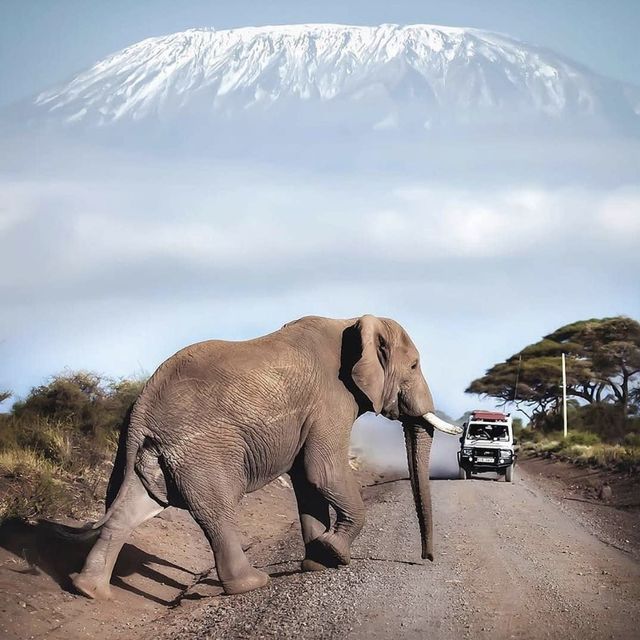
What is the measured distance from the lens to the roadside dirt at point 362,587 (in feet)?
33.8

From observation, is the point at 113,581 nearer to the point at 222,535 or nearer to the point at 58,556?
the point at 58,556

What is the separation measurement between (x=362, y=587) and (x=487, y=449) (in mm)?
20381

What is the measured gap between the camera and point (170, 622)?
1118cm

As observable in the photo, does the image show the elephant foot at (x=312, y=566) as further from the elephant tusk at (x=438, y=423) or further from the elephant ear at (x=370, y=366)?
the elephant tusk at (x=438, y=423)

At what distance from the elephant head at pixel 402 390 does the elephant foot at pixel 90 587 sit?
3549 millimetres

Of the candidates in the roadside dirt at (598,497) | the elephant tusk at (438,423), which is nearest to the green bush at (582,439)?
the roadside dirt at (598,497)

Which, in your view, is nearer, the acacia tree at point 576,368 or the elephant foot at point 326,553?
the elephant foot at point 326,553

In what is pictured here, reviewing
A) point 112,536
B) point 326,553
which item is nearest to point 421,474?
point 326,553

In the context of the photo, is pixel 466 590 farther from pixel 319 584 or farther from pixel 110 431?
pixel 110 431

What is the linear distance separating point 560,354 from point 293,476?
5109cm

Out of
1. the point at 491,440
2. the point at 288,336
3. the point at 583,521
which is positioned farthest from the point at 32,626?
the point at 491,440

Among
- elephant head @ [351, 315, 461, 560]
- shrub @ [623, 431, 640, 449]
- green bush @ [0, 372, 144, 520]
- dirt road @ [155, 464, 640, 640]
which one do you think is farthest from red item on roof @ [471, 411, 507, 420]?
elephant head @ [351, 315, 461, 560]

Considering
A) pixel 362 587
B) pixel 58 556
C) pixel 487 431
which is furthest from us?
pixel 487 431

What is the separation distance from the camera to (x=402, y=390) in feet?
45.3
